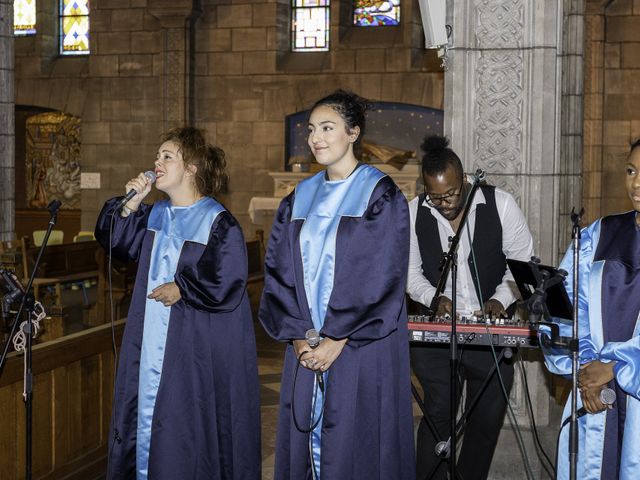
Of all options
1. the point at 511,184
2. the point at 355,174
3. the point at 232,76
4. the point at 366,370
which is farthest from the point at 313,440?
the point at 232,76

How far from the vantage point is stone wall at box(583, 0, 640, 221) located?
41.9 feet

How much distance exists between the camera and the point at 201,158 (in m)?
4.04

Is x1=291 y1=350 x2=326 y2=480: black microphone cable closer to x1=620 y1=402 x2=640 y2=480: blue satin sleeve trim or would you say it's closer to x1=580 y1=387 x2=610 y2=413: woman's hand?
x1=580 y1=387 x2=610 y2=413: woman's hand

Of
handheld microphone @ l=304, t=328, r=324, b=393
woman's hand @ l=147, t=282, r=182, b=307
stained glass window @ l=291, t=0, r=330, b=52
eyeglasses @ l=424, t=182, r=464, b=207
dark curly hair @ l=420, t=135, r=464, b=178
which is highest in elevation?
stained glass window @ l=291, t=0, r=330, b=52

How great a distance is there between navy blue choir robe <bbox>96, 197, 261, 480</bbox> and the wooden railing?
0.66 meters

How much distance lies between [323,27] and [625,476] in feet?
42.3

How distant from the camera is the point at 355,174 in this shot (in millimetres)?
3484

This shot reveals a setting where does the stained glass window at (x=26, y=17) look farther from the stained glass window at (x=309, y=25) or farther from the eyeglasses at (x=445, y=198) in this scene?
the eyeglasses at (x=445, y=198)

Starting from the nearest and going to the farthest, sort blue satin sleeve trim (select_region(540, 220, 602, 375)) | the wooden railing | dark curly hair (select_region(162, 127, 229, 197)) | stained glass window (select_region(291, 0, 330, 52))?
blue satin sleeve trim (select_region(540, 220, 602, 375)) → dark curly hair (select_region(162, 127, 229, 197)) → the wooden railing → stained glass window (select_region(291, 0, 330, 52))

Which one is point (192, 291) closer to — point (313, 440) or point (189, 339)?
point (189, 339)

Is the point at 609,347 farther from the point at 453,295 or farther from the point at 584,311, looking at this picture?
the point at 453,295

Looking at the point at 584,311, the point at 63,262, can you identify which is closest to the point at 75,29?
the point at 63,262

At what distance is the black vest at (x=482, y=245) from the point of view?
13.3 ft

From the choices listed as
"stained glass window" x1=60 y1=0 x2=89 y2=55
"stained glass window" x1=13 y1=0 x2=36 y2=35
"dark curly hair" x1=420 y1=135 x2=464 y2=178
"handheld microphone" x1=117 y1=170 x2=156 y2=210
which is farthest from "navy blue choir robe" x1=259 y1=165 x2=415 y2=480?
"stained glass window" x1=13 y1=0 x2=36 y2=35
